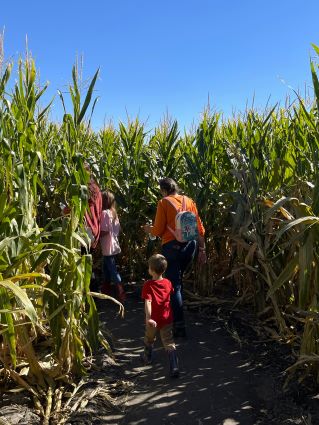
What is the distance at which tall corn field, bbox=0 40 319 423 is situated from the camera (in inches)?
125

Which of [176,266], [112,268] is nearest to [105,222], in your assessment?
[112,268]

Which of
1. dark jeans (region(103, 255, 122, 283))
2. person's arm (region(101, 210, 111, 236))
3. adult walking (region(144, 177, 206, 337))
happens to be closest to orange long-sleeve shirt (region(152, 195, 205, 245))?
adult walking (region(144, 177, 206, 337))

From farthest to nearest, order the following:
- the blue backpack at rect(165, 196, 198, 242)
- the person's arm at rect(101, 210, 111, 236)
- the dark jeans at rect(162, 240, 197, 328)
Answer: the person's arm at rect(101, 210, 111, 236) → the dark jeans at rect(162, 240, 197, 328) → the blue backpack at rect(165, 196, 198, 242)

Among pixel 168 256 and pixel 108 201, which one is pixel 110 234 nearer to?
pixel 108 201

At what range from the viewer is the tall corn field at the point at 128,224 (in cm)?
317

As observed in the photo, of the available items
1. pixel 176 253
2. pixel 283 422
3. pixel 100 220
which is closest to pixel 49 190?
pixel 100 220

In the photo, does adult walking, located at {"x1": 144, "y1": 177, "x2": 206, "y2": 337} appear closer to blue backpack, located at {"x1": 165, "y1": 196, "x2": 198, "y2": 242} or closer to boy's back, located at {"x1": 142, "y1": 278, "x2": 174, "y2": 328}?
blue backpack, located at {"x1": 165, "y1": 196, "x2": 198, "y2": 242}

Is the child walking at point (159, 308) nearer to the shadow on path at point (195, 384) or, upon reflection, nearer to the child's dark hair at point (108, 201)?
the shadow on path at point (195, 384)

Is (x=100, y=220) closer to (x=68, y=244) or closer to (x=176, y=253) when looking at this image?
(x=176, y=253)

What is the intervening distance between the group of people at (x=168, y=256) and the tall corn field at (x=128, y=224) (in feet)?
1.35

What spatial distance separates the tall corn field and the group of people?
410 mm

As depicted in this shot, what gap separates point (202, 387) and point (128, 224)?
307 centimetres

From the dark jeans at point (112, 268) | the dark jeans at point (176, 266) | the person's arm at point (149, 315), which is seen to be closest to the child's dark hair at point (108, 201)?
the dark jeans at point (112, 268)

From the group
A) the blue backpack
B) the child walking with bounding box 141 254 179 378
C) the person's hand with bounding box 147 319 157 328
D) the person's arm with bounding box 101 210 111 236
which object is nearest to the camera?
the person's hand with bounding box 147 319 157 328
